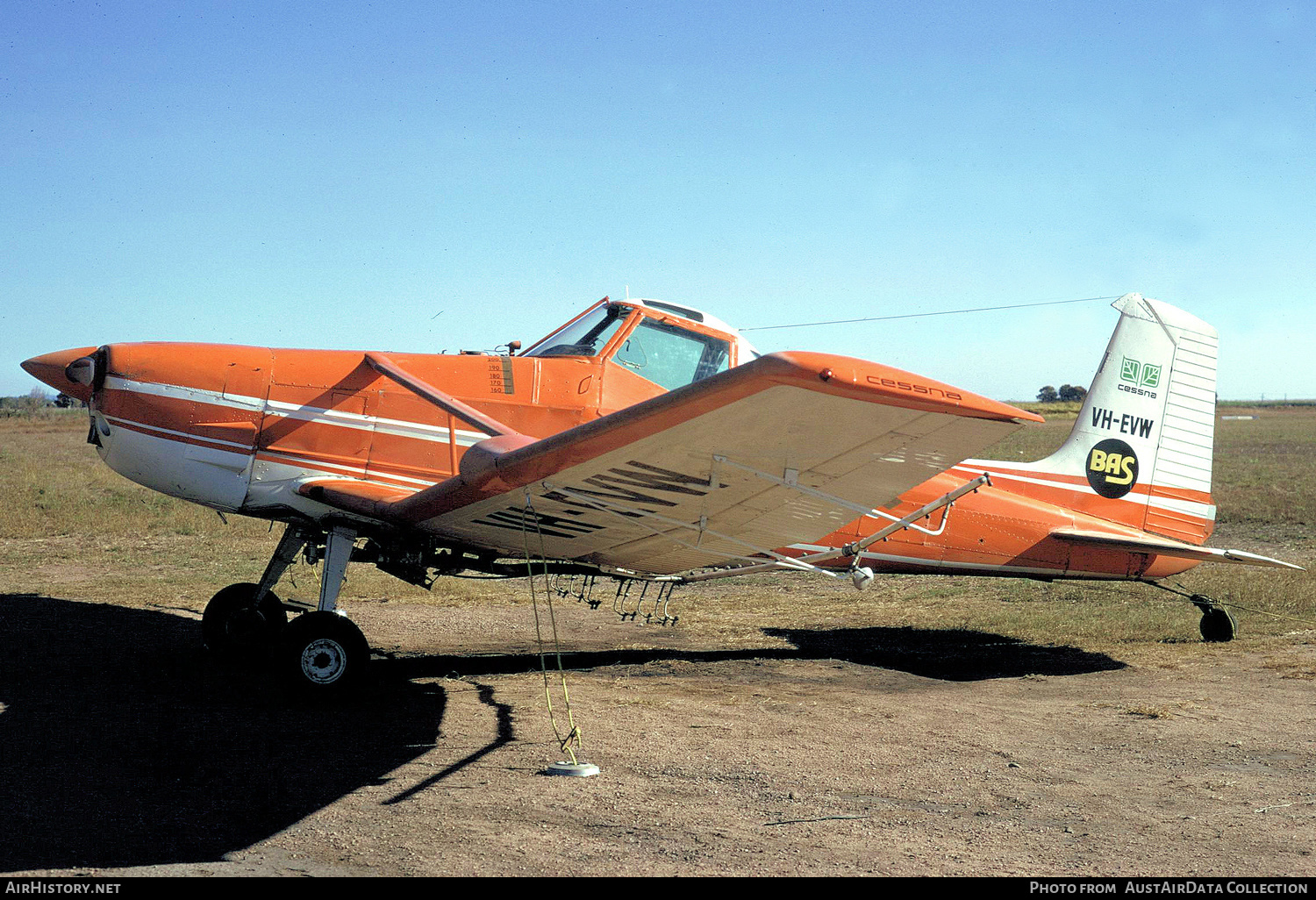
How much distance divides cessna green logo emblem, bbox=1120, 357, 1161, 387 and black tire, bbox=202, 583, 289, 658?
26.2 ft

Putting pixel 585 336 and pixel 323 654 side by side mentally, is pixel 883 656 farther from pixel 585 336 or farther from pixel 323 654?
pixel 323 654

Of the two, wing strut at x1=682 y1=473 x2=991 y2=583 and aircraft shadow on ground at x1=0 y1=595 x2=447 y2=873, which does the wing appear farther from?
aircraft shadow on ground at x1=0 y1=595 x2=447 y2=873

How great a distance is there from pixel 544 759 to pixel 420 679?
2.43 meters

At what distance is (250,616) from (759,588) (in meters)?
6.85

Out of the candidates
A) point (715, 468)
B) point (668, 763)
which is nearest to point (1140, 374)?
point (715, 468)

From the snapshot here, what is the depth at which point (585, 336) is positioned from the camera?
25.0 feet

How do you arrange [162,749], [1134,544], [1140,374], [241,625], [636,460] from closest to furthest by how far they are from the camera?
[636,460], [162,749], [241,625], [1134,544], [1140,374]

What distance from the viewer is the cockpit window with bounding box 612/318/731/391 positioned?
7539 millimetres

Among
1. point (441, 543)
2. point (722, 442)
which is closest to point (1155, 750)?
point (722, 442)

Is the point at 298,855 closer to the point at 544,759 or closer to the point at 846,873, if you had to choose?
the point at 544,759

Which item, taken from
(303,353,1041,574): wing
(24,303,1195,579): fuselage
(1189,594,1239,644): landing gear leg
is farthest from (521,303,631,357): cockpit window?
(1189,594,1239,644): landing gear leg

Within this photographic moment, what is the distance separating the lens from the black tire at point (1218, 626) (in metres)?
9.24

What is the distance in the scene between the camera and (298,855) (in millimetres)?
4109

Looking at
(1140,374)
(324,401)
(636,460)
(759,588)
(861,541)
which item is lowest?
(759,588)
